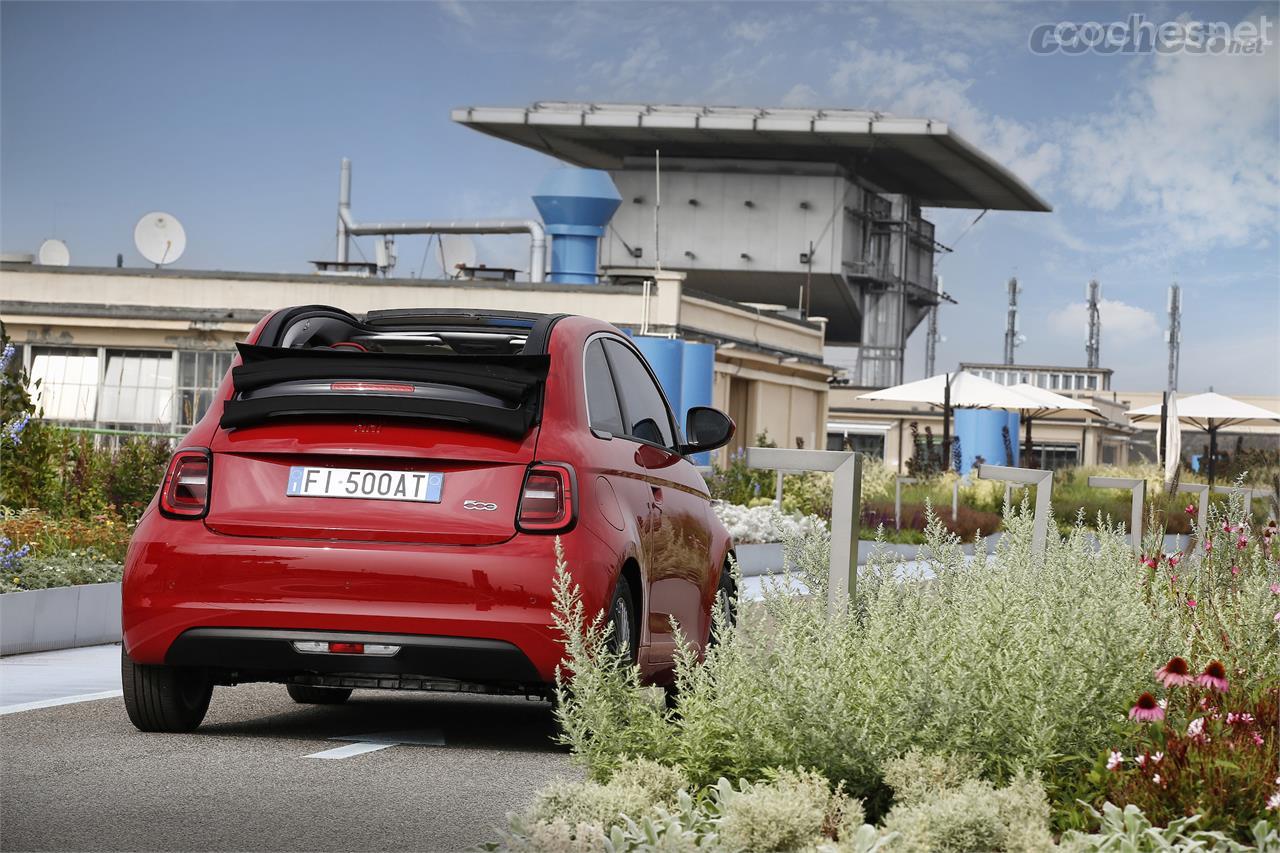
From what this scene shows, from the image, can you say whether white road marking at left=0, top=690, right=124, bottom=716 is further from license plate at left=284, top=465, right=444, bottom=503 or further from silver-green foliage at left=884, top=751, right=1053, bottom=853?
silver-green foliage at left=884, top=751, right=1053, bottom=853

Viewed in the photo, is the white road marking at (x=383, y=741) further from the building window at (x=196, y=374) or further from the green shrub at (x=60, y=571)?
the building window at (x=196, y=374)

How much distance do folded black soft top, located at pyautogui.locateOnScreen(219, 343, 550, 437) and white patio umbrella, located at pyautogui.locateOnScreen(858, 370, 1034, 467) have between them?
28.9 m

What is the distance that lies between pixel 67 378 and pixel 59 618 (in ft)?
116

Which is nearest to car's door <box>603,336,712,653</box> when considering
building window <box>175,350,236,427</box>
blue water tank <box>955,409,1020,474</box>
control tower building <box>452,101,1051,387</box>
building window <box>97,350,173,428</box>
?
building window <box>175,350,236,427</box>

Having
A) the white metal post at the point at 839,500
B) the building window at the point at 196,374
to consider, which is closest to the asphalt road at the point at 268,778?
the white metal post at the point at 839,500

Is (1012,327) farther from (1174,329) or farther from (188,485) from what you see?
(188,485)

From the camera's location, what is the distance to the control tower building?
259ft

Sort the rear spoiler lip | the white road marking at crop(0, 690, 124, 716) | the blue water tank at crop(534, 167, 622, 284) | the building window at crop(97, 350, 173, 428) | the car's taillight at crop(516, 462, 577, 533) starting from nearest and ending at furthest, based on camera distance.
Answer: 1. the car's taillight at crop(516, 462, 577, 533)
2. the rear spoiler lip
3. the white road marking at crop(0, 690, 124, 716)
4. the building window at crop(97, 350, 173, 428)
5. the blue water tank at crop(534, 167, 622, 284)

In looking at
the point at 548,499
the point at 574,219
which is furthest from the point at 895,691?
the point at 574,219

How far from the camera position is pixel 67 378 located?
45.5 m

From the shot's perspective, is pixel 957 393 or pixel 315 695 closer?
pixel 315 695

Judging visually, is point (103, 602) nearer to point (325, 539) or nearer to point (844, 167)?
point (325, 539)

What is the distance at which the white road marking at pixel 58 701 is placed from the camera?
872cm

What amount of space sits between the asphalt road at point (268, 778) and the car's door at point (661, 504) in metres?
0.78
